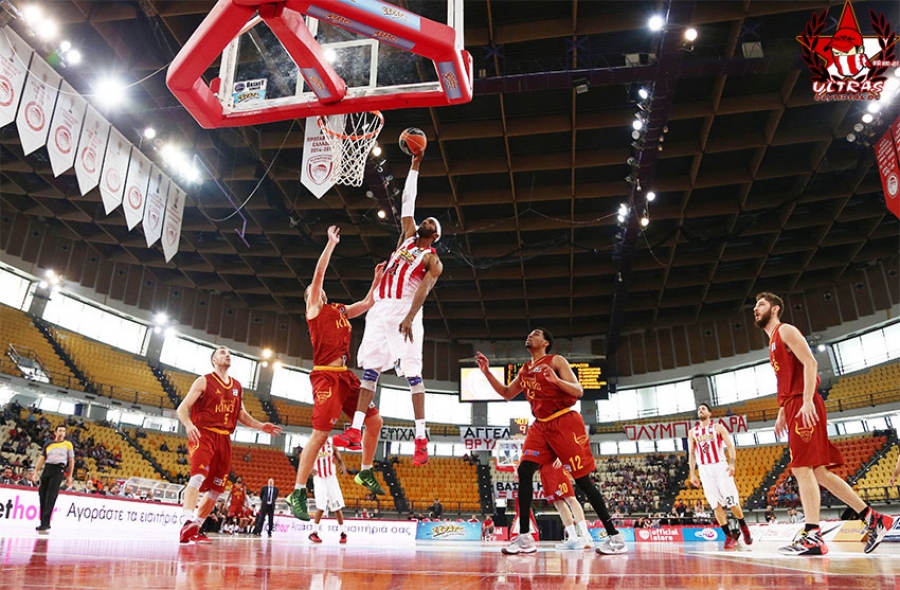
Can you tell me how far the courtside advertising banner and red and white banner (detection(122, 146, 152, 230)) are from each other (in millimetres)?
14240

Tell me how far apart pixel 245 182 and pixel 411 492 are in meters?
16.2

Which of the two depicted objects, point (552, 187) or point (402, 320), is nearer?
point (402, 320)

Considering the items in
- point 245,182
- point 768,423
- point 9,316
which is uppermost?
point 245,182

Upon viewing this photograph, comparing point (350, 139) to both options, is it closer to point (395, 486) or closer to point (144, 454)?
point (144, 454)

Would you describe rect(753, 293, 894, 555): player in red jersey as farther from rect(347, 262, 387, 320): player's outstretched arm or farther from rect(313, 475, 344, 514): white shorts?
rect(313, 475, 344, 514): white shorts

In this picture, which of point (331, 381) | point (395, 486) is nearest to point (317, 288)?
point (331, 381)

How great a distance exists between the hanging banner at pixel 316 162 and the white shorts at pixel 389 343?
662 cm

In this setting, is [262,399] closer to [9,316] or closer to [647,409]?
[9,316]

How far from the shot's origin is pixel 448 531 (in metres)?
21.5

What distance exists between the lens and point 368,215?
20.0 metres

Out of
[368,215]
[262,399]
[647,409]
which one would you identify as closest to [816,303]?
[647,409]

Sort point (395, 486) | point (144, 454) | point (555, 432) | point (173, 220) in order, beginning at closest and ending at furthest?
1. point (555, 432)
2. point (173, 220)
3. point (144, 454)
4. point (395, 486)

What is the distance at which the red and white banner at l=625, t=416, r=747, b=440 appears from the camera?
78.4 ft

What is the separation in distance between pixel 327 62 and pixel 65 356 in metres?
21.1
